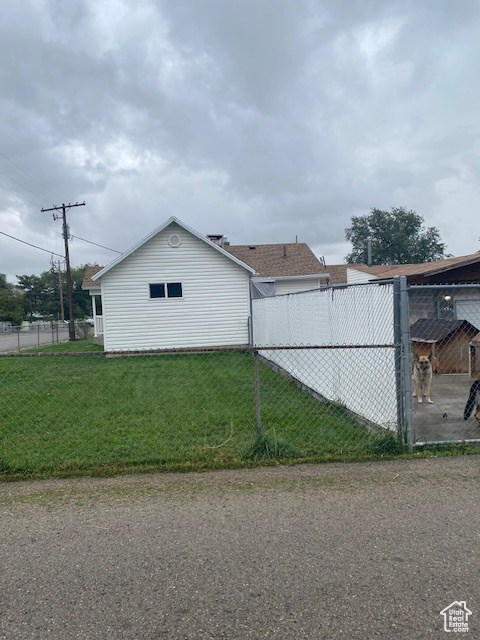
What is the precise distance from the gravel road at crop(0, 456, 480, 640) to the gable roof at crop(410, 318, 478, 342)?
563 centimetres

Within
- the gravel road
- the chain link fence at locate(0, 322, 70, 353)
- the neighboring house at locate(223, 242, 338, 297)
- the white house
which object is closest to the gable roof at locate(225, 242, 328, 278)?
the neighboring house at locate(223, 242, 338, 297)

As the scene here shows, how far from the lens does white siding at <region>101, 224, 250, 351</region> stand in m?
16.0

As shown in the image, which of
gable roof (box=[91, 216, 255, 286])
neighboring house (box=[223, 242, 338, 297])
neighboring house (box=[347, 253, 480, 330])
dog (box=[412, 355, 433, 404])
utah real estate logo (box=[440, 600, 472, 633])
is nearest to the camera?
utah real estate logo (box=[440, 600, 472, 633])

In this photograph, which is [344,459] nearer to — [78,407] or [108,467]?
[108,467]

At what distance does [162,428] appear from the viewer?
5.81m

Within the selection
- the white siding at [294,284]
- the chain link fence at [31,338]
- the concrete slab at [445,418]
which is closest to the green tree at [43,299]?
the chain link fence at [31,338]

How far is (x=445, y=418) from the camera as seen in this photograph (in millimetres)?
5941

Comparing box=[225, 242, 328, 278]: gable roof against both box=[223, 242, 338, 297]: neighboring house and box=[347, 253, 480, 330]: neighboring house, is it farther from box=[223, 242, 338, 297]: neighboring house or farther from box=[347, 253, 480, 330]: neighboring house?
box=[347, 253, 480, 330]: neighboring house

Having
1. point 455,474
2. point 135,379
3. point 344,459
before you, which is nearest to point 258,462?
point 344,459

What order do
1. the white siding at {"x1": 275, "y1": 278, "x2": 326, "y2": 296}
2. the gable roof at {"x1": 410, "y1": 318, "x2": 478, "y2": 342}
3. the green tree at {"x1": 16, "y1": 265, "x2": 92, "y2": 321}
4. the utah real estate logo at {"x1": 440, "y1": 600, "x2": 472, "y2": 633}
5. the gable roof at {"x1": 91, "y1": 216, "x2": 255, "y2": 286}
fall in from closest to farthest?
the utah real estate logo at {"x1": 440, "y1": 600, "x2": 472, "y2": 633}
the gable roof at {"x1": 410, "y1": 318, "x2": 478, "y2": 342}
the gable roof at {"x1": 91, "y1": 216, "x2": 255, "y2": 286}
the white siding at {"x1": 275, "y1": 278, "x2": 326, "y2": 296}
the green tree at {"x1": 16, "y1": 265, "x2": 92, "y2": 321}

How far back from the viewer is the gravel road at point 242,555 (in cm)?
230

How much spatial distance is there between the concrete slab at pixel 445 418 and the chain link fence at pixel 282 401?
0.07 ft

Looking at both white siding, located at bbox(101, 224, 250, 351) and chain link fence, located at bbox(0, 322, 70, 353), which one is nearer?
white siding, located at bbox(101, 224, 250, 351)

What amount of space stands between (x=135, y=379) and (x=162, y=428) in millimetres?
4567
